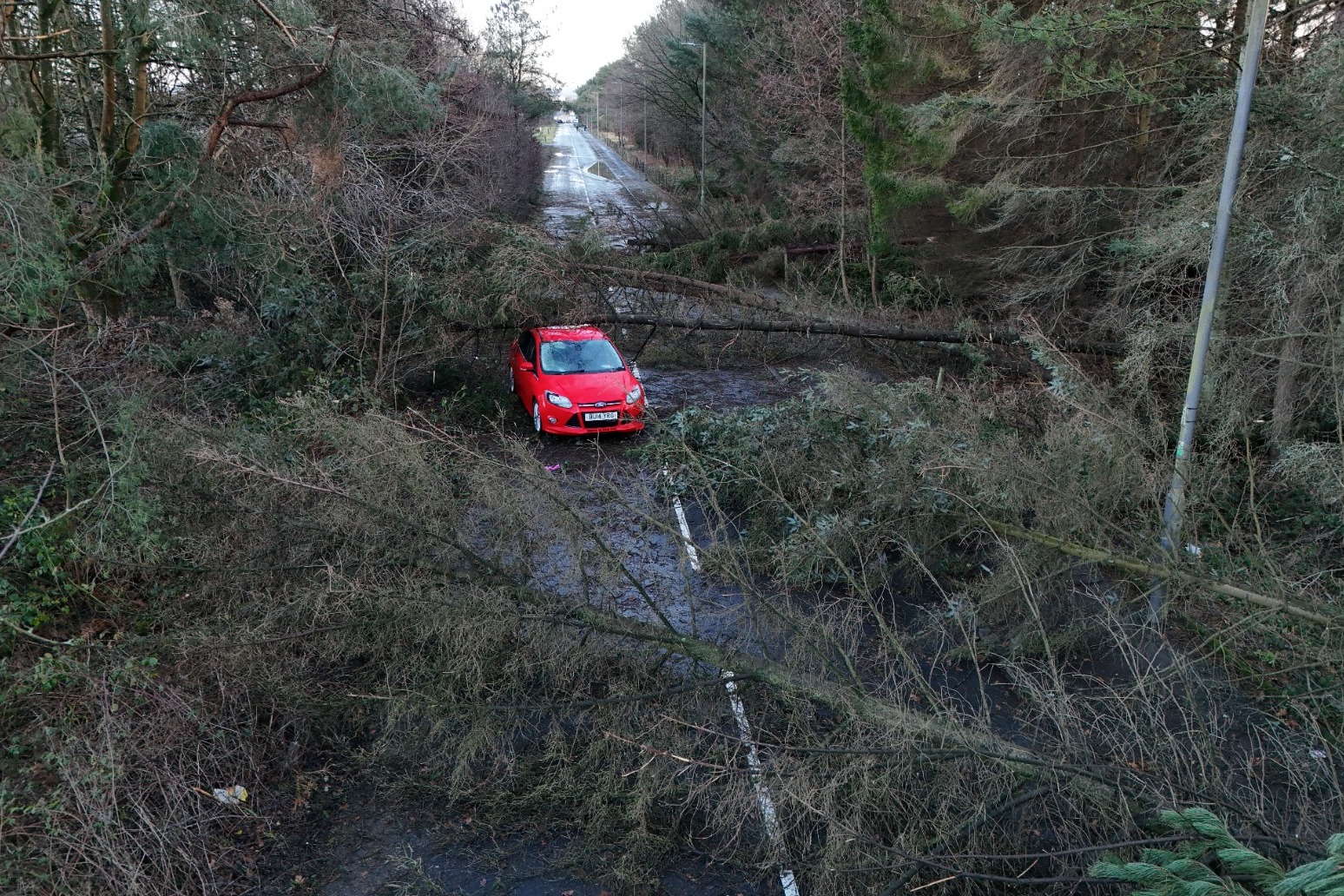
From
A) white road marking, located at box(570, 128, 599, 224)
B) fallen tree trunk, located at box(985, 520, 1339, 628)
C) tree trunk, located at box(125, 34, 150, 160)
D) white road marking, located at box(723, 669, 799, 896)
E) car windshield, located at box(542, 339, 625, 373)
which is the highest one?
white road marking, located at box(570, 128, 599, 224)

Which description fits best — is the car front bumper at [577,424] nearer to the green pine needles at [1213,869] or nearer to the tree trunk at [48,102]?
the tree trunk at [48,102]

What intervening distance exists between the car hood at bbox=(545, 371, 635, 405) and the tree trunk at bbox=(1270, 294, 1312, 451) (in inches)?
347

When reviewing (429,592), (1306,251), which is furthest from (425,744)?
(1306,251)

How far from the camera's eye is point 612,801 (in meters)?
5.91

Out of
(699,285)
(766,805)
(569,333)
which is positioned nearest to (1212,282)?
(766,805)

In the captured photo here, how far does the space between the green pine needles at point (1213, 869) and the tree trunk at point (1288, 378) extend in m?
8.28

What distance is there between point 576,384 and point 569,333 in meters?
1.39

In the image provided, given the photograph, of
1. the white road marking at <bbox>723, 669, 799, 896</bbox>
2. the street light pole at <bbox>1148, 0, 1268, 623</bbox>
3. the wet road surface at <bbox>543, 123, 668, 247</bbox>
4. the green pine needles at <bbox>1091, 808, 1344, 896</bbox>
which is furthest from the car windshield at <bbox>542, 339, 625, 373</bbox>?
the green pine needles at <bbox>1091, 808, 1344, 896</bbox>

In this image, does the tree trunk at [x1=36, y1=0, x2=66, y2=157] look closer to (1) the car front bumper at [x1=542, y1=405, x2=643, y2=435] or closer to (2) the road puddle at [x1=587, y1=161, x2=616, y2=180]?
(1) the car front bumper at [x1=542, y1=405, x2=643, y2=435]

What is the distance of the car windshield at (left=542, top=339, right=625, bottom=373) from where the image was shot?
46.2 ft

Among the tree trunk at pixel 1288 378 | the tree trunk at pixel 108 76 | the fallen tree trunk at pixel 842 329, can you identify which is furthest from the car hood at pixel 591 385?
the tree trunk at pixel 1288 378

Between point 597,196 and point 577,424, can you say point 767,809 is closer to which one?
point 577,424

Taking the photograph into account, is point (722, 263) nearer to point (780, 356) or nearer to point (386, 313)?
point (780, 356)

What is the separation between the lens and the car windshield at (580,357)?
1407cm
